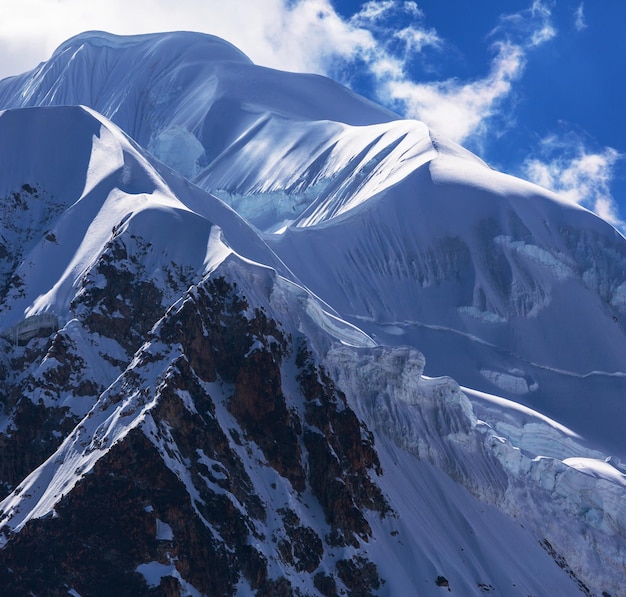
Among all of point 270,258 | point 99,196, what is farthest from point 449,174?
point 99,196

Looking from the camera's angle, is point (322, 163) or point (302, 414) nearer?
point (302, 414)

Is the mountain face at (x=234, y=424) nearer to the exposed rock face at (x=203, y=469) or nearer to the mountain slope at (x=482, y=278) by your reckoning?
the exposed rock face at (x=203, y=469)

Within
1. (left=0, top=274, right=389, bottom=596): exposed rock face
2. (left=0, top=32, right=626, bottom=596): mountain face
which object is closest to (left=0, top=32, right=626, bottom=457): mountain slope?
(left=0, top=32, right=626, bottom=596): mountain face

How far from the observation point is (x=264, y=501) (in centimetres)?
10256

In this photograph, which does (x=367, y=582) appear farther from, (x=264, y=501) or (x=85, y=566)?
(x=85, y=566)

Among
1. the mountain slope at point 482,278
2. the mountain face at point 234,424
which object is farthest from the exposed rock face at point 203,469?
the mountain slope at point 482,278

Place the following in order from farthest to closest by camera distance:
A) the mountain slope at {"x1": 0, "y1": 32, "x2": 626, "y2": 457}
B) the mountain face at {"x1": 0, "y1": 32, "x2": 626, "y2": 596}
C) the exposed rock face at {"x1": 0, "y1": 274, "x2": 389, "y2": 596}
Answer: the mountain slope at {"x1": 0, "y1": 32, "x2": 626, "y2": 457}, the mountain face at {"x1": 0, "y1": 32, "x2": 626, "y2": 596}, the exposed rock face at {"x1": 0, "y1": 274, "x2": 389, "y2": 596}

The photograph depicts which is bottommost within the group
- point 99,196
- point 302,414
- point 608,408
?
point 608,408

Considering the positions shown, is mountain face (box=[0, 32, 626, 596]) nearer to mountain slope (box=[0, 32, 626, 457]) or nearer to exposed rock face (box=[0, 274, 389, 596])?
exposed rock face (box=[0, 274, 389, 596])

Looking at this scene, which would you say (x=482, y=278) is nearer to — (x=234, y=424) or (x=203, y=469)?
(x=234, y=424)

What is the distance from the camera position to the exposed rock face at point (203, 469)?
92500mm

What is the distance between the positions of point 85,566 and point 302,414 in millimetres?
23148

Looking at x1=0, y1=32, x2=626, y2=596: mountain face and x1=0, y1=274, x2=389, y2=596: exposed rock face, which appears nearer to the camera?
x1=0, y1=274, x2=389, y2=596: exposed rock face

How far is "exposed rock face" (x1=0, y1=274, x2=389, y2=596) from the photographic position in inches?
3642
